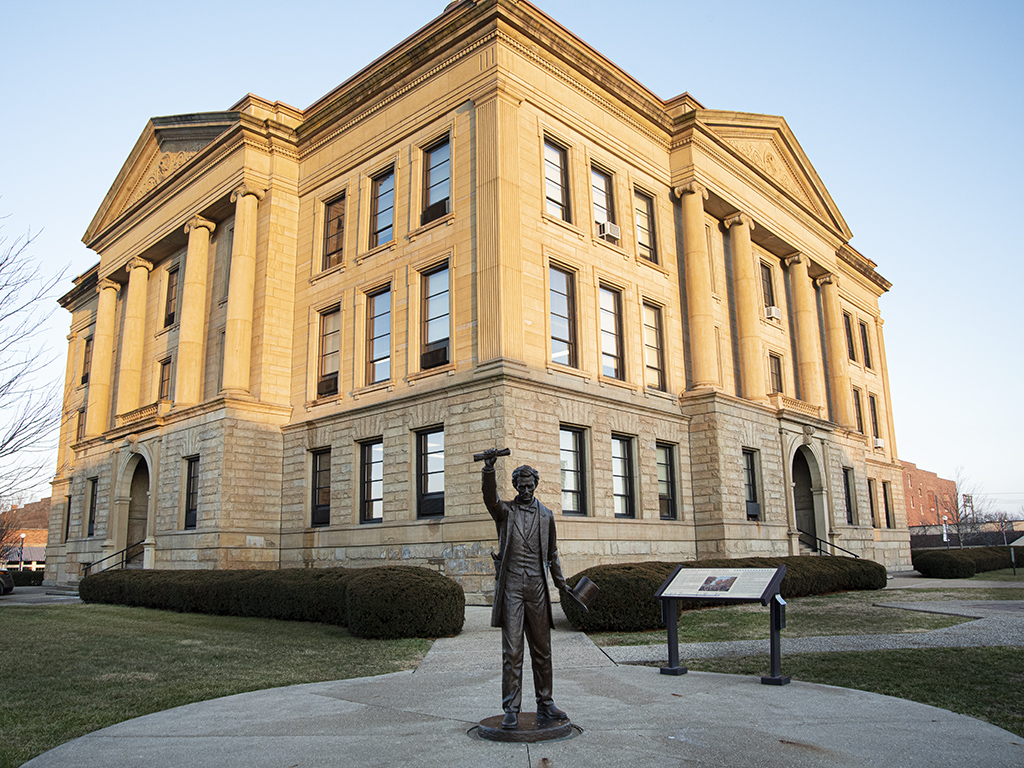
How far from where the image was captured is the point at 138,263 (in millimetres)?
32844

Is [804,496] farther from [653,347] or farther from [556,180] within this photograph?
[556,180]

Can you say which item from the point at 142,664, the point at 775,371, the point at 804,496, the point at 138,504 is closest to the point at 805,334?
the point at 775,371

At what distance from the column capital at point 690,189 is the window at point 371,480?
13886 mm

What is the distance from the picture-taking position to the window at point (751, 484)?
2678cm

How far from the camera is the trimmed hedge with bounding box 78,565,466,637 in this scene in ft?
43.9

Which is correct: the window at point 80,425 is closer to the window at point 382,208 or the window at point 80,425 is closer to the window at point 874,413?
the window at point 382,208

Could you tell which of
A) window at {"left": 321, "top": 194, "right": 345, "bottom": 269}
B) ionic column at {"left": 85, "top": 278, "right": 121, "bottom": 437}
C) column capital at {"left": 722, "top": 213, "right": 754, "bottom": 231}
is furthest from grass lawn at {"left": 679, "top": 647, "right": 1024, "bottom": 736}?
ionic column at {"left": 85, "top": 278, "right": 121, "bottom": 437}

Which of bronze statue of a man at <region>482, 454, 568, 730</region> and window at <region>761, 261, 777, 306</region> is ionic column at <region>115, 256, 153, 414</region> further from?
bronze statue of a man at <region>482, 454, 568, 730</region>

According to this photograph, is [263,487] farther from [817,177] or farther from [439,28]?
[817,177]

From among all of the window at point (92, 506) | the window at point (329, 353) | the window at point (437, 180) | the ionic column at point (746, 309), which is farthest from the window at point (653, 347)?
the window at point (92, 506)

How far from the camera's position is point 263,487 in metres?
25.4

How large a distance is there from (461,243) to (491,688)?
15.1m

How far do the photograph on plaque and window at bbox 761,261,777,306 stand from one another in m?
26.1

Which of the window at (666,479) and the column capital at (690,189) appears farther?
the column capital at (690,189)
